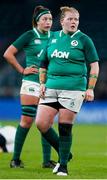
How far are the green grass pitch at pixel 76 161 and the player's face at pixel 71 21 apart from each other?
1.90m

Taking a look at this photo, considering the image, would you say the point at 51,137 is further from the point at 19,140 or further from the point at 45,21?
the point at 45,21

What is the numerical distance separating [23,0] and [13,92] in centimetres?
565

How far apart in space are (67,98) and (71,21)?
1.00m

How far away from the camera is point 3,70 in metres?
28.7

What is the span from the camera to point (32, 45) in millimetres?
11062

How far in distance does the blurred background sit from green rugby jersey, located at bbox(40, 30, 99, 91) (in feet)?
53.5

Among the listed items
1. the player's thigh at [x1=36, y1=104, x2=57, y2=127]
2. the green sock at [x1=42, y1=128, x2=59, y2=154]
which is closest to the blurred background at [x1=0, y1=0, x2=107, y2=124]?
the green sock at [x1=42, y1=128, x2=59, y2=154]

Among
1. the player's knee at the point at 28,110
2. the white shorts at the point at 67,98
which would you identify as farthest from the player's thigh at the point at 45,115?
the player's knee at the point at 28,110

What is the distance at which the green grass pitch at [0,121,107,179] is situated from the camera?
9727mm

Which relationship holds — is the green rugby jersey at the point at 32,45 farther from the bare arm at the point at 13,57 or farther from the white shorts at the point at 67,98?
the white shorts at the point at 67,98

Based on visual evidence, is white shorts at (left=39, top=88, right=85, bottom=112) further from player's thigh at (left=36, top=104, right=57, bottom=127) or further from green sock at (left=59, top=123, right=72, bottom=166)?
green sock at (left=59, top=123, right=72, bottom=166)

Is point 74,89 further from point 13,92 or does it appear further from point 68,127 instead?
point 13,92

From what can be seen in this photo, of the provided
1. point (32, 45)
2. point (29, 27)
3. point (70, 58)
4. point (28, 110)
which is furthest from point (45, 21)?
point (29, 27)

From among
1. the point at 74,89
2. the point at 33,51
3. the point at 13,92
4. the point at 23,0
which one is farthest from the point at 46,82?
the point at 23,0
